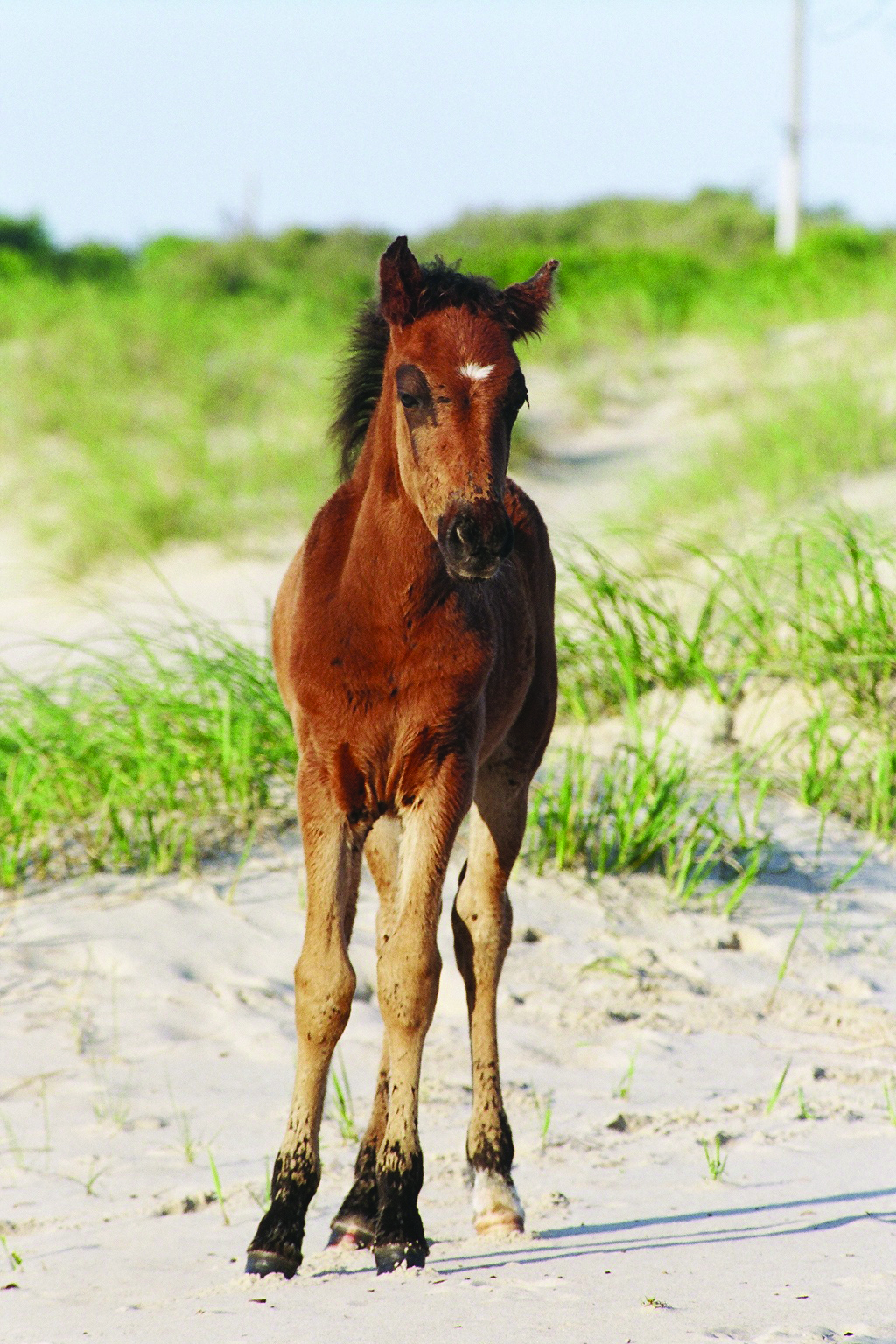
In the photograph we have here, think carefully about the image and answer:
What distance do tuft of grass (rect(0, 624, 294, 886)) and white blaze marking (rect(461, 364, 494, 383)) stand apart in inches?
117

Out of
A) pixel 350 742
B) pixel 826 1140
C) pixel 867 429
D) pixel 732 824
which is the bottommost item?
pixel 826 1140

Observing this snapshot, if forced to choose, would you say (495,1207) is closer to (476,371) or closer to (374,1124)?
(374,1124)

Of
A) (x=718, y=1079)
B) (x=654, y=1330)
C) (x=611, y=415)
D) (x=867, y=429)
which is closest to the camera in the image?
(x=654, y=1330)

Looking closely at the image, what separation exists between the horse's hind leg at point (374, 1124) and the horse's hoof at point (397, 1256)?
3.7 inches

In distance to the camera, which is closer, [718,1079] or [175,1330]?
[175,1330]

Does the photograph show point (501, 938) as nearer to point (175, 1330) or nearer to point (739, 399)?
point (175, 1330)

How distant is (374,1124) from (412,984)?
594mm

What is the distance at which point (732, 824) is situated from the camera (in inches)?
233

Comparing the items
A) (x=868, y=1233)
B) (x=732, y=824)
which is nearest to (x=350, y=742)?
(x=868, y=1233)

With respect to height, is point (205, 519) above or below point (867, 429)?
below

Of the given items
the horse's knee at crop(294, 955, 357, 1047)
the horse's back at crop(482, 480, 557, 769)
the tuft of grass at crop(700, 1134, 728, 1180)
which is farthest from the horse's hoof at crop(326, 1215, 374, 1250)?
the horse's back at crop(482, 480, 557, 769)

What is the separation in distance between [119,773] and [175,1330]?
3.21m

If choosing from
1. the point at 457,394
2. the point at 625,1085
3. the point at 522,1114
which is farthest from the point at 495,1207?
the point at 457,394

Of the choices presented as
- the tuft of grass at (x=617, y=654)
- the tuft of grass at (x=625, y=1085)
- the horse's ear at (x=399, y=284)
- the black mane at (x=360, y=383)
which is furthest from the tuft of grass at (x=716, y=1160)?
the tuft of grass at (x=617, y=654)
